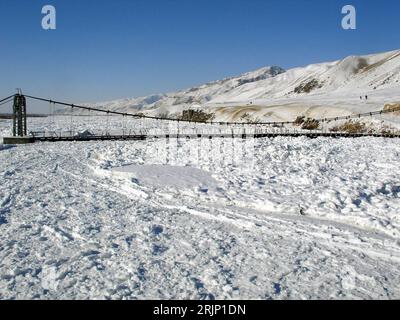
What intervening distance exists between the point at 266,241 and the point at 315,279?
2128 millimetres

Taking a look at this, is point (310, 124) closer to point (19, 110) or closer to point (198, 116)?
point (19, 110)

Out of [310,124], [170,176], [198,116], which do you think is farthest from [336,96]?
[170,176]

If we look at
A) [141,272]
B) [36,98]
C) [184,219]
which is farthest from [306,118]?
[141,272]

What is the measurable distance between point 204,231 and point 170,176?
658 centimetres

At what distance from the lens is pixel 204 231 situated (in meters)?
10.0

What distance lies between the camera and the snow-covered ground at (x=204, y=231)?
7.09 metres

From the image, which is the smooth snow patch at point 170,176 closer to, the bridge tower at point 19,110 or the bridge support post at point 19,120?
the bridge support post at point 19,120

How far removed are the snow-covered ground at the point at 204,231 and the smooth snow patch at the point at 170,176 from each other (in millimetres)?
48

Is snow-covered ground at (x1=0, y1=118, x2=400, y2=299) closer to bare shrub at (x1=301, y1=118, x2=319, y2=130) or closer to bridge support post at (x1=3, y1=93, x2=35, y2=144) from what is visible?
bridge support post at (x1=3, y1=93, x2=35, y2=144)

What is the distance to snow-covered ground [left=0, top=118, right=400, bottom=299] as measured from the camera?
7.09 metres

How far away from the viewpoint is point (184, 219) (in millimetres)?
11062

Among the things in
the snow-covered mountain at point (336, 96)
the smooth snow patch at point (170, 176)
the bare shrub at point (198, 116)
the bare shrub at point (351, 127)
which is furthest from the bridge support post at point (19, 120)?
the bare shrub at point (198, 116)

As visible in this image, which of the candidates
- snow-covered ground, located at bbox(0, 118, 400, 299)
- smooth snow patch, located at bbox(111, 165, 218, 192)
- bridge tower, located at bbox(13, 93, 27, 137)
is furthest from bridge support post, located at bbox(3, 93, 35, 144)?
smooth snow patch, located at bbox(111, 165, 218, 192)
